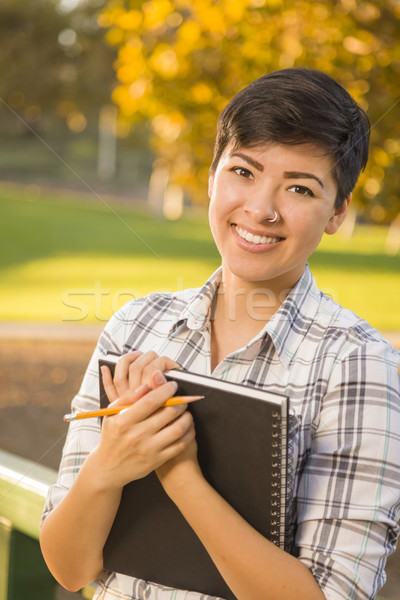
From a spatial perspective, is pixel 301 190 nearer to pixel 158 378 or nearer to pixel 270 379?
pixel 270 379

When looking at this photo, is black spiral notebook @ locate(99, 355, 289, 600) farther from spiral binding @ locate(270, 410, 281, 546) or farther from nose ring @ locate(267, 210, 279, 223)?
nose ring @ locate(267, 210, 279, 223)

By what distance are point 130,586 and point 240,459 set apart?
1.31ft

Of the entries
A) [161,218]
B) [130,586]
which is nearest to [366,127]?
[130,586]

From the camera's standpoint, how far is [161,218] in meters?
21.6

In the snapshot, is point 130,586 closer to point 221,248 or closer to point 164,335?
point 164,335

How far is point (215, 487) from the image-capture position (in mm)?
1258

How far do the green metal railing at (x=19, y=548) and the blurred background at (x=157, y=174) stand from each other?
246 cm

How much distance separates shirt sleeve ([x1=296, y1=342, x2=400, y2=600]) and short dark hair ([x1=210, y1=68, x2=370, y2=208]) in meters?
0.42

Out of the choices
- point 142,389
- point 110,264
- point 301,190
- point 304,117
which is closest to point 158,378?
point 142,389

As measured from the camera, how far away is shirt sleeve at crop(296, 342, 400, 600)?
3.98 feet

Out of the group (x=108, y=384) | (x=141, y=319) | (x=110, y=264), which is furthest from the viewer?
(x=110, y=264)

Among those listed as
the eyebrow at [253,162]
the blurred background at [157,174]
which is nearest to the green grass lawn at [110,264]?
the blurred background at [157,174]

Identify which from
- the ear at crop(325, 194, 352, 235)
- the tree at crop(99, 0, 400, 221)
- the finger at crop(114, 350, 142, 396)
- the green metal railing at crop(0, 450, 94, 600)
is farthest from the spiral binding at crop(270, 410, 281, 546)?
the tree at crop(99, 0, 400, 221)

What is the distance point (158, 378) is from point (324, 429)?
A: 1.08 feet
